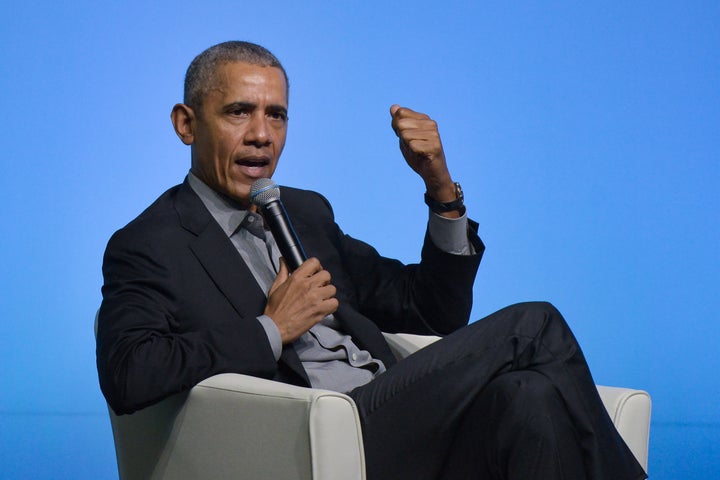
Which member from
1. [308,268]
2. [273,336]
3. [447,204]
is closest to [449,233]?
[447,204]

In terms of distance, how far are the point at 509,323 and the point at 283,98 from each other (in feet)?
2.23

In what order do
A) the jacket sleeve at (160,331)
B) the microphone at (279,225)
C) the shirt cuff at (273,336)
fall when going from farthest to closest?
the microphone at (279,225) → the shirt cuff at (273,336) → the jacket sleeve at (160,331)

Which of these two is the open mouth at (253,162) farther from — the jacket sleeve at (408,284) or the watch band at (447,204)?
the watch band at (447,204)

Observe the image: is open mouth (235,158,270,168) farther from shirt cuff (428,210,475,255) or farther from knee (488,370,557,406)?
knee (488,370,557,406)

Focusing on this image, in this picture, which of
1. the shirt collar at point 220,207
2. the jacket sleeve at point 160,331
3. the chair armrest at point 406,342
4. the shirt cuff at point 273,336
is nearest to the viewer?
the jacket sleeve at point 160,331

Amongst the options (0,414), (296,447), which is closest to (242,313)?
(296,447)

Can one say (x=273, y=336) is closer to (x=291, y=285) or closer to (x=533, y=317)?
(x=291, y=285)

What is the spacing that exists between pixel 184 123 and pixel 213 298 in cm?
41

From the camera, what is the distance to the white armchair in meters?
1.50

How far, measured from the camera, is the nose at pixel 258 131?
6.65ft

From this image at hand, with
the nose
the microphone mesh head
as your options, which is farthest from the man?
the microphone mesh head

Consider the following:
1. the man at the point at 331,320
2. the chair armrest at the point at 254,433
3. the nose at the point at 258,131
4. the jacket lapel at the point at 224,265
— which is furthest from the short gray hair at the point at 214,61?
the chair armrest at the point at 254,433

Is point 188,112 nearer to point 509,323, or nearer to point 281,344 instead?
point 281,344

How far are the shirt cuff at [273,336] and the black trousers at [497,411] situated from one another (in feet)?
0.49
